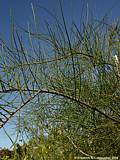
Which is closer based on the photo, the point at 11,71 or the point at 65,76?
the point at 11,71

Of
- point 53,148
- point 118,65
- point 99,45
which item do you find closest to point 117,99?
point 118,65

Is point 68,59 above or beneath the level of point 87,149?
above

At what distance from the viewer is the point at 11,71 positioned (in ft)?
3.98

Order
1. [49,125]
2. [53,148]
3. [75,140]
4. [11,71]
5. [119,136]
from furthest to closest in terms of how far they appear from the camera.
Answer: [53,148] → [49,125] → [75,140] → [119,136] → [11,71]

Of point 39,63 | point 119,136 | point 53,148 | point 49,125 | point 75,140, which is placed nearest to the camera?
point 39,63

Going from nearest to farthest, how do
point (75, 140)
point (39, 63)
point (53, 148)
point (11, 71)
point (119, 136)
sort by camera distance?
1. point (11, 71)
2. point (39, 63)
3. point (119, 136)
4. point (75, 140)
5. point (53, 148)

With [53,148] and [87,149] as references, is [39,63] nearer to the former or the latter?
[87,149]

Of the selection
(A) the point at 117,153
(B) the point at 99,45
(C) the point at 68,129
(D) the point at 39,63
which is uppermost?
(B) the point at 99,45

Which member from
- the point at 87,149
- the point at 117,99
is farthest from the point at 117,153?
the point at 117,99

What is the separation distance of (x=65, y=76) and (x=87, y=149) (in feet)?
1.35

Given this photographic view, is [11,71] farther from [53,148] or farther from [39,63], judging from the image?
[53,148]

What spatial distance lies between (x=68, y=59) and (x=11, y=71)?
0.35 meters

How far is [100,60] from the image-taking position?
1423 mm

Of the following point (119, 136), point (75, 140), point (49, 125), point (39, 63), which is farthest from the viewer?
point (49, 125)
